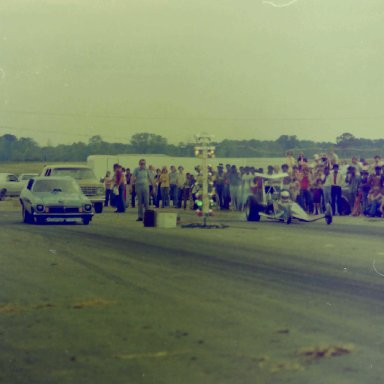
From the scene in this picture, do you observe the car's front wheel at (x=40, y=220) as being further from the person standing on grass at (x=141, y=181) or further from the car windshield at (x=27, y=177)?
the person standing on grass at (x=141, y=181)

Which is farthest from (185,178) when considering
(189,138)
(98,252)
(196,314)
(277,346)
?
(277,346)

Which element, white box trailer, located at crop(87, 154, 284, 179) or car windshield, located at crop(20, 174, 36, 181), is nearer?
white box trailer, located at crop(87, 154, 284, 179)

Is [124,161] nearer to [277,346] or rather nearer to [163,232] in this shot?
[163,232]

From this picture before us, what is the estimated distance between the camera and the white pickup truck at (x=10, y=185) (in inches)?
316

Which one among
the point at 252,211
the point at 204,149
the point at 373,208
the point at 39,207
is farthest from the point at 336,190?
the point at 39,207

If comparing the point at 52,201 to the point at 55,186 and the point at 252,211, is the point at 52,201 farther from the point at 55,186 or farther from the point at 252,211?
the point at 252,211

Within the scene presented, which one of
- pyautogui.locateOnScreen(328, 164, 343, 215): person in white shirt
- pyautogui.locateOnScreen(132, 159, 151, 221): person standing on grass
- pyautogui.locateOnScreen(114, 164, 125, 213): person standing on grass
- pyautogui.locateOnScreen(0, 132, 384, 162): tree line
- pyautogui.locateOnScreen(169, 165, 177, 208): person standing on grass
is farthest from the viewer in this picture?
pyautogui.locateOnScreen(328, 164, 343, 215): person in white shirt

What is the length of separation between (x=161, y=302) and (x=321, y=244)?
254 centimetres

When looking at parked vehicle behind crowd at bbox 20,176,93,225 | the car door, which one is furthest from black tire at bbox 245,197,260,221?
the car door

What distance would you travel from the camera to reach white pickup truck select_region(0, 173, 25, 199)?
802cm

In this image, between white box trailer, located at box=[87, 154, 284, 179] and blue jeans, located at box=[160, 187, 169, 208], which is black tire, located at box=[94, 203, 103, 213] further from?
blue jeans, located at box=[160, 187, 169, 208]

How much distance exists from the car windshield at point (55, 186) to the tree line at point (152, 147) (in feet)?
1.20

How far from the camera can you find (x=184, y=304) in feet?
23.0

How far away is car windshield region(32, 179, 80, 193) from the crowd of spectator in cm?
35
